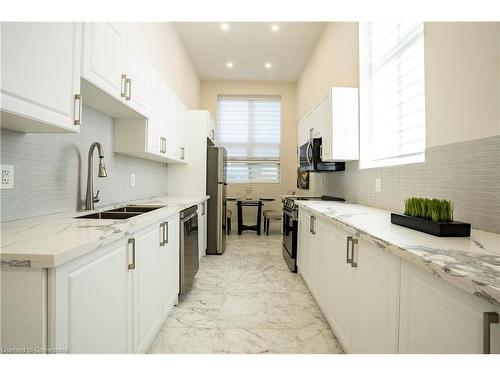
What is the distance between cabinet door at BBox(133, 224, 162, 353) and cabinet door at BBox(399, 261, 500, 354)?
1.25 meters

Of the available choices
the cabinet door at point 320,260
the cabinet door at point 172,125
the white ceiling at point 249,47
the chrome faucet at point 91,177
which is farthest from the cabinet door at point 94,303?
the white ceiling at point 249,47

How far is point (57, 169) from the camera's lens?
1678 mm

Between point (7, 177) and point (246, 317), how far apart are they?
177 cm

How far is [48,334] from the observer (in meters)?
0.84

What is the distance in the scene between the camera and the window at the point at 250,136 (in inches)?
244

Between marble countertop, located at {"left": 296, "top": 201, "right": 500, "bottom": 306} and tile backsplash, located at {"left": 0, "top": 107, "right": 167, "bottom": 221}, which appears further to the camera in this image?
tile backsplash, located at {"left": 0, "top": 107, "right": 167, "bottom": 221}

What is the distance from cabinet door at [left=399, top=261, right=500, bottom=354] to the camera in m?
0.71

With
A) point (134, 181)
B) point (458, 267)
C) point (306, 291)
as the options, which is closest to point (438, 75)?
point (458, 267)

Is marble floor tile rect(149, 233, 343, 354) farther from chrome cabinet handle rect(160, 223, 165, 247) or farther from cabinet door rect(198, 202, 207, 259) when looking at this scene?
chrome cabinet handle rect(160, 223, 165, 247)

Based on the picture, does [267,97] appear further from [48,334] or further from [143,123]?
[48,334]

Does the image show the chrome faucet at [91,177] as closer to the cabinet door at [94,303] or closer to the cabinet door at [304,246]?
the cabinet door at [94,303]

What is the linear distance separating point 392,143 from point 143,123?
2255 millimetres

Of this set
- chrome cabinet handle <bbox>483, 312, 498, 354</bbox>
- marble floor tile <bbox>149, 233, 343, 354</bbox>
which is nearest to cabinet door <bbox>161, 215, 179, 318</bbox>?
marble floor tile <bbox>149, 233, 343, 354</bbox>

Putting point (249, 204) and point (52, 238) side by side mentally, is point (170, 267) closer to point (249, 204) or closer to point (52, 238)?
point (52, 238)
